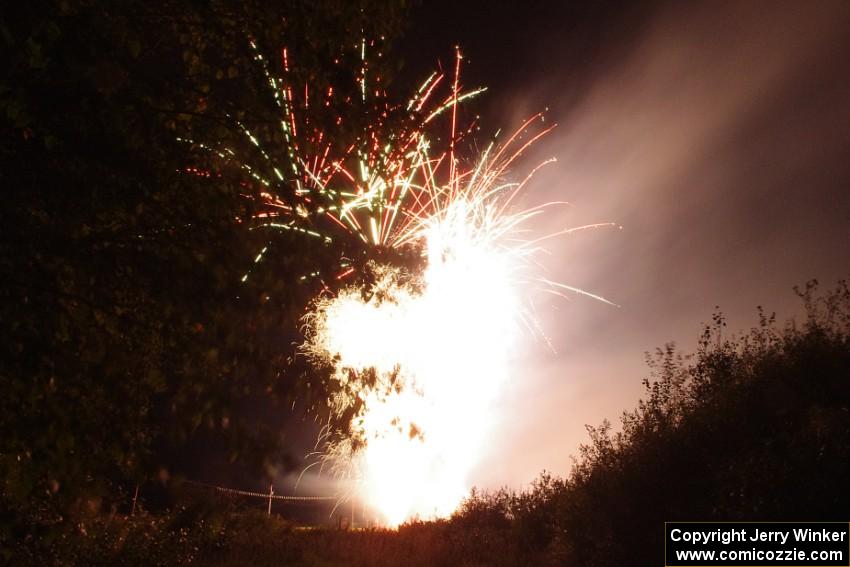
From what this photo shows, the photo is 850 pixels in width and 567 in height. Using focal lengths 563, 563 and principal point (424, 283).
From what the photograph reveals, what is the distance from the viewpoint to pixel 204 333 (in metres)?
3.66

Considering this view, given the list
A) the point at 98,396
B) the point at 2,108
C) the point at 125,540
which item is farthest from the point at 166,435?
the point at 125,540

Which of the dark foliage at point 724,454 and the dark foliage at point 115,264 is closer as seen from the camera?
the dark foliage at point 115,264

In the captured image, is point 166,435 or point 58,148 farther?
point 58,148

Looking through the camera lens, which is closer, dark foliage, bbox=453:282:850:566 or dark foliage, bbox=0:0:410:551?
dark foliage, bbox=0:0:410:551

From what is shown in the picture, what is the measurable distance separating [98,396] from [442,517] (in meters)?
14.8

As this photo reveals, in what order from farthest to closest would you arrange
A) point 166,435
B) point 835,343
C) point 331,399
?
point 835,343, point 331,399, point 166,435

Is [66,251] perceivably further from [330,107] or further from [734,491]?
[734,491]

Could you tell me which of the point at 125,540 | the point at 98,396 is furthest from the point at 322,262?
the point at 125,540

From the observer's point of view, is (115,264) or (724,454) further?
(724,454)

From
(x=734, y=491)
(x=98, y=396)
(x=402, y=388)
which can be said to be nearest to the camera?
(x=98, y=396)

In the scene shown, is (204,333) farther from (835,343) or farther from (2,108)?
(835,343)

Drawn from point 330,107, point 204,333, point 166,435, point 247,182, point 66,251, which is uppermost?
point 330,107

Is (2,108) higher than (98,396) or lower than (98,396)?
higher

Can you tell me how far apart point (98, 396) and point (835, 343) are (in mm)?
10727
